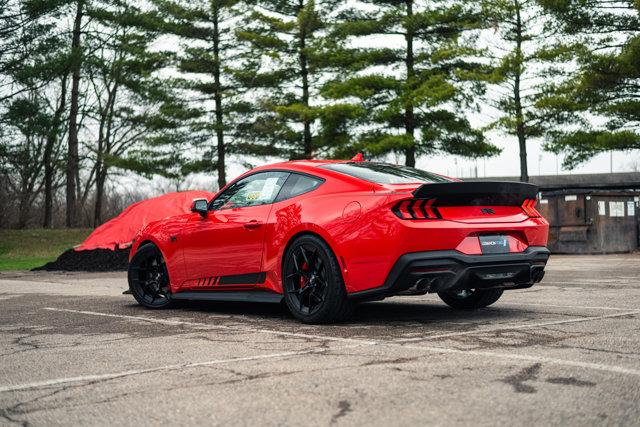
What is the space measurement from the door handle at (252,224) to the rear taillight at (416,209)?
1.50 m

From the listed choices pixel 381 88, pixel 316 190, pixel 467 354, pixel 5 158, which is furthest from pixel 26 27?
pixel 467 354

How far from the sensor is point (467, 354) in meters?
4.84

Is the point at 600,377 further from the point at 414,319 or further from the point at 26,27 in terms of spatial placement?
the point at 26,27

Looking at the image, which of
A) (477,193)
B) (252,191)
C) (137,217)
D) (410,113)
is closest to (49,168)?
(410,113)

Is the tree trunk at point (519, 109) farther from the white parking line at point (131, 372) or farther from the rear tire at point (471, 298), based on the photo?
the white parking line at point (131, 372)

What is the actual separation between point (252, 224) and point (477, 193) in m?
2.02

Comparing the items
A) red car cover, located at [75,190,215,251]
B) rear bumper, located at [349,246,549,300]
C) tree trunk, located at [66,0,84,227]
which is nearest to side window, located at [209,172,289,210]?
rear bumper, located at [349,246,549,300]

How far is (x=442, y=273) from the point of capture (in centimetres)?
602

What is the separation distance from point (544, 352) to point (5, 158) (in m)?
30.5

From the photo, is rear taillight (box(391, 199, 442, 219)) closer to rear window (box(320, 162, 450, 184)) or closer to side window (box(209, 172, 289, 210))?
rear window (box(320, 162, 450, 184))

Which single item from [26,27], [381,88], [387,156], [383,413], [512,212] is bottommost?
[383,413]

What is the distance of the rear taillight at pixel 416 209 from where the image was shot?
19.7 ft

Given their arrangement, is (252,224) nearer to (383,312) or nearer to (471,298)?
(383,312)

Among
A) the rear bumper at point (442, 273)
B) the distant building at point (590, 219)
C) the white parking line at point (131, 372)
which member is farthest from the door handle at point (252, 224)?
the distant building at point (590, 219)
